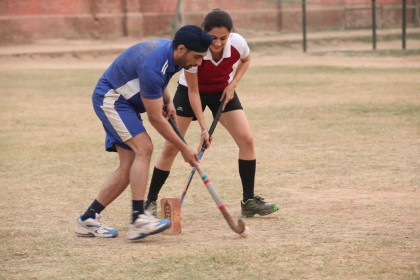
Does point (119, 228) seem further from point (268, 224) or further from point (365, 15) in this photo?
point (365, 15)

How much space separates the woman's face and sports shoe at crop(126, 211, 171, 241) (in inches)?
56.3

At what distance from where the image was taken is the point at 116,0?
2950 cm

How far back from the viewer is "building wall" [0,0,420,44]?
27453 mm

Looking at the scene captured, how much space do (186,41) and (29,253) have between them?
70.5 inches

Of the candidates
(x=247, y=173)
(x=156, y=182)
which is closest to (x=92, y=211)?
(x=156, y=182)

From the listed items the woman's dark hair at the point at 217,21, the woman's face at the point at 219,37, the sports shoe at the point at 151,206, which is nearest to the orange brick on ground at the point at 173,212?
the sports shoe at the point at 151,206

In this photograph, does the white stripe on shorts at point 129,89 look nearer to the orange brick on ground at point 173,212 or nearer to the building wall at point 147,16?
the orange brick on ground at point 173,212

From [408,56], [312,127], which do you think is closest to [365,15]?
[408,56]

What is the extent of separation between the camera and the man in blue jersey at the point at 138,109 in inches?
239

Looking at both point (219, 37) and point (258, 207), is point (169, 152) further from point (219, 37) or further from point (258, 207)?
point (219, 37)

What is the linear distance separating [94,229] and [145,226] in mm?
504

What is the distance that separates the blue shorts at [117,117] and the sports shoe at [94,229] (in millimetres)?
594

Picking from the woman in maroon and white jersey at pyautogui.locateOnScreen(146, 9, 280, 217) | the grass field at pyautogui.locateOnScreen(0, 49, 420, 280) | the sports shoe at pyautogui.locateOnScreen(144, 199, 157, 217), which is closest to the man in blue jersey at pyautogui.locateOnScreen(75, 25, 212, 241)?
the grass field at pyautogui.locateOnScreen(0, 49, 420, 280)

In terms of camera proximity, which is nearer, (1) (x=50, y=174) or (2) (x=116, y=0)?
(1) (x=50, y=174)
